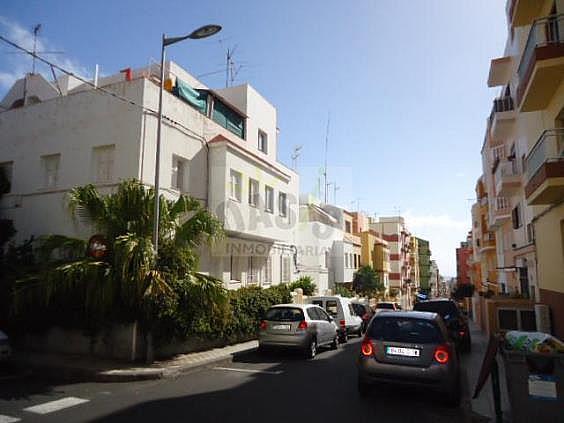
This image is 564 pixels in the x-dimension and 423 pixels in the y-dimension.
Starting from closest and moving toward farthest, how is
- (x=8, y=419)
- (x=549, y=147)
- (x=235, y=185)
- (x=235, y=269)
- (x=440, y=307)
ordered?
(x=8, y=419)
(x=549, y=147)
(x=440, y=307)
(x=235, y=185)
(x=235, y=269)

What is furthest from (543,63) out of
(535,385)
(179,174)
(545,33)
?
(179,174)

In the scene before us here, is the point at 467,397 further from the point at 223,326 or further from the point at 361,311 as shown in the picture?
the point at 361,311

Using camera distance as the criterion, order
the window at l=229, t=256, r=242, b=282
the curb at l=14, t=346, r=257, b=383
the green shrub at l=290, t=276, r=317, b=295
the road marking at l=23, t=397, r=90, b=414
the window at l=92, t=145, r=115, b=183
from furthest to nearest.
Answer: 1. the green shrub at l=290, t=276, r=317, b=295
2. the window at l=229, t=256, r=242, b=282
3. the window at l=92, t=145, r=115, b=183
4. the curb at l=14, t=346, r=257, b=383
5. the road marking at l=23, t=397, r=90, b=414

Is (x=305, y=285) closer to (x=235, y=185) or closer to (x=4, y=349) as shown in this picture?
(x=235, y=185)

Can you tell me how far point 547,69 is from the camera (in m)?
10.3

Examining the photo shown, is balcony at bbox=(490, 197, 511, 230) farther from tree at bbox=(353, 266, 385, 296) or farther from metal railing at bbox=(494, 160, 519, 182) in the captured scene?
tree at bbox=(353, 266, 385, 296)

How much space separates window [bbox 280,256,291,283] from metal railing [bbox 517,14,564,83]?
48.4ft

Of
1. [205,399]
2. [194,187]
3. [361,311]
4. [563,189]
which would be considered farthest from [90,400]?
[361,311]

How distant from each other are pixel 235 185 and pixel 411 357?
1150cm

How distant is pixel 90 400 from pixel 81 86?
17.3 metres

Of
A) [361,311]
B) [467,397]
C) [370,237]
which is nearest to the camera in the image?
[467,397]

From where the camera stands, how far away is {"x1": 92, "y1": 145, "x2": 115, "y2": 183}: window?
13789mm

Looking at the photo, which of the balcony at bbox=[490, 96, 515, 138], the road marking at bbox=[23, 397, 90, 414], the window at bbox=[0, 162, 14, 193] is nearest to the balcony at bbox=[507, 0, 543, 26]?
the balcony at bbox=[490, 96, 515, 138]

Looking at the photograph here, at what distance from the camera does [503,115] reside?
20.5 m
